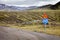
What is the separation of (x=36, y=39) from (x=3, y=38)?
2.10 metres

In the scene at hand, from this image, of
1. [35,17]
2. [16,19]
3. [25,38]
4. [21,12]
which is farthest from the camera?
[21,12]

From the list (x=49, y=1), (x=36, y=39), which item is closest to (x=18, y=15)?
(x=49, y=1)

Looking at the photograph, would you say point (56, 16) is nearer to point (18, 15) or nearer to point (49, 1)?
point (49, 1)

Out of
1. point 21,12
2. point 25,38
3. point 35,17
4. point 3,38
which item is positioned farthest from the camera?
point 21,12

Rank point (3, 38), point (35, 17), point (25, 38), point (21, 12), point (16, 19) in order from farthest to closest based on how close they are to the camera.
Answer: point (21, 12)
point (35, 17)
point (16, 19)
point (25, 38)
point (3, 38)

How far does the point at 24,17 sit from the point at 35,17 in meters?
2.00

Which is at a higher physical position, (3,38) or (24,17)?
(3,38)

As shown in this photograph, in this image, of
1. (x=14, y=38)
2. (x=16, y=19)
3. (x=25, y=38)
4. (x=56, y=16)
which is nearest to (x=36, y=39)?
(x=25, y=38)

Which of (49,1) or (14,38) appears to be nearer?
(14,38)

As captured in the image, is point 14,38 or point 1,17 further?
point 1,17

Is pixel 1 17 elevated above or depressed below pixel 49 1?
below

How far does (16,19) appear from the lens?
3831 centimetres

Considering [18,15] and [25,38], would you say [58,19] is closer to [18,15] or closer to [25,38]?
[18,15]

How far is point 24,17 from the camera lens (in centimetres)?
4075
